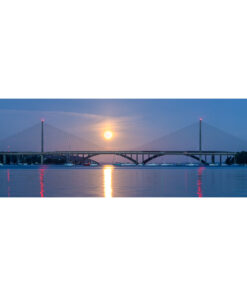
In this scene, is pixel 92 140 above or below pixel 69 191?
above

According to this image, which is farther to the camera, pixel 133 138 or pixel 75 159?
pixel 75 159

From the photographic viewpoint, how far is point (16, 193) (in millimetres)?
8906

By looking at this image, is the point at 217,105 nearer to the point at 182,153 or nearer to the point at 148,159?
the point at 182,153

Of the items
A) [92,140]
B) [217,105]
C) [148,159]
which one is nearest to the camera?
[217,105]

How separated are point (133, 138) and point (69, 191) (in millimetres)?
6639

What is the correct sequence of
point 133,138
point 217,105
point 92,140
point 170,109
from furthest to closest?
point 92,140
point 133,138
point 170,109
point 217,105

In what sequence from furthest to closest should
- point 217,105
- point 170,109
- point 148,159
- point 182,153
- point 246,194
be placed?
1. point 148,159
2. point 182,153
3. point 170,109
4. point 217,105
5. point 246,194

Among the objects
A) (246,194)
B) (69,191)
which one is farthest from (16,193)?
(246,194)

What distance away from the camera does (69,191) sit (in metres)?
9.38
